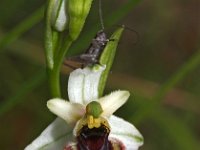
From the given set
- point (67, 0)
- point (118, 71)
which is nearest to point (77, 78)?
point (67, 0)

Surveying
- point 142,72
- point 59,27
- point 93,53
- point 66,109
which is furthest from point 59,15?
point 142,72

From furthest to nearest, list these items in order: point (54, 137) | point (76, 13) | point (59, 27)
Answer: point (54, 137), point (59, 27), point (76, 13)

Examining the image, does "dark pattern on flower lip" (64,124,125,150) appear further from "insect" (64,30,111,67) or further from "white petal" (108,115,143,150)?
"insect" (64,30,111,67)

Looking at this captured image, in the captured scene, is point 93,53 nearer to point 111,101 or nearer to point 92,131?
point 111,101

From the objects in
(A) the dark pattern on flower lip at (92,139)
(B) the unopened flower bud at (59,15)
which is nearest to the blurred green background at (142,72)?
(A) the dark pattern on flower lip at (92,139)

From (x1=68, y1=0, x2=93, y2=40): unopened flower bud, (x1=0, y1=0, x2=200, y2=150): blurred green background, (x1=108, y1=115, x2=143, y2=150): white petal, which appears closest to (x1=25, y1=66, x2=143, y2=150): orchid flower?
(x1=108, y1=115, x2=143, y2=150): white petal

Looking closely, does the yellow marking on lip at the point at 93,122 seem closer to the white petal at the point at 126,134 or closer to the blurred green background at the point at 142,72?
the white petal at the point at 126,134
